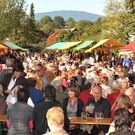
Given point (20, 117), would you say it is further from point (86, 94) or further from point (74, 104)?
point (86, 94)

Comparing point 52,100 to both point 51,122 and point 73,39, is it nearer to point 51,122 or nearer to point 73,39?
point 51,122

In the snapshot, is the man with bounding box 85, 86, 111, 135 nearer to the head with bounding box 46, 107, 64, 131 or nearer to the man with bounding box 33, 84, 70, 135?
the man with bounding box 33, 84, 70, 135

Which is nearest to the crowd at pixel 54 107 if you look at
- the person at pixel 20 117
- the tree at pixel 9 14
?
the person at pixel 20 117

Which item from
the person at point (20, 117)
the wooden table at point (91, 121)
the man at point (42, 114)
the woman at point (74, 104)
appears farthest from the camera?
the woman at point (74, 104)

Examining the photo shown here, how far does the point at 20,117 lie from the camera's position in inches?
189

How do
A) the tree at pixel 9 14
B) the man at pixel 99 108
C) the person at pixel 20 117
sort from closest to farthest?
the person at pixel 20 117 < the man at pixel 99 108 < the tree at pixel 9 14

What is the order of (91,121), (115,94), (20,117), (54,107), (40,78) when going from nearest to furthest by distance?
(54,107)
(20,117)
(91,121)
(115,94)
(40,78)

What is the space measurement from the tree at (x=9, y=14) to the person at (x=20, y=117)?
41.0 meters

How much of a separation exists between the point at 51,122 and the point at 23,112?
147cm

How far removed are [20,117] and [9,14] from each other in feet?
150

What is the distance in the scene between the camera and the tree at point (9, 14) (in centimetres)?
4619

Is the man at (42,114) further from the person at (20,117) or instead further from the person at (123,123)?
the person at (123,123)

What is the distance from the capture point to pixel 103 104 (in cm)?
560

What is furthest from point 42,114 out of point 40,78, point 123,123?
point 40,78
